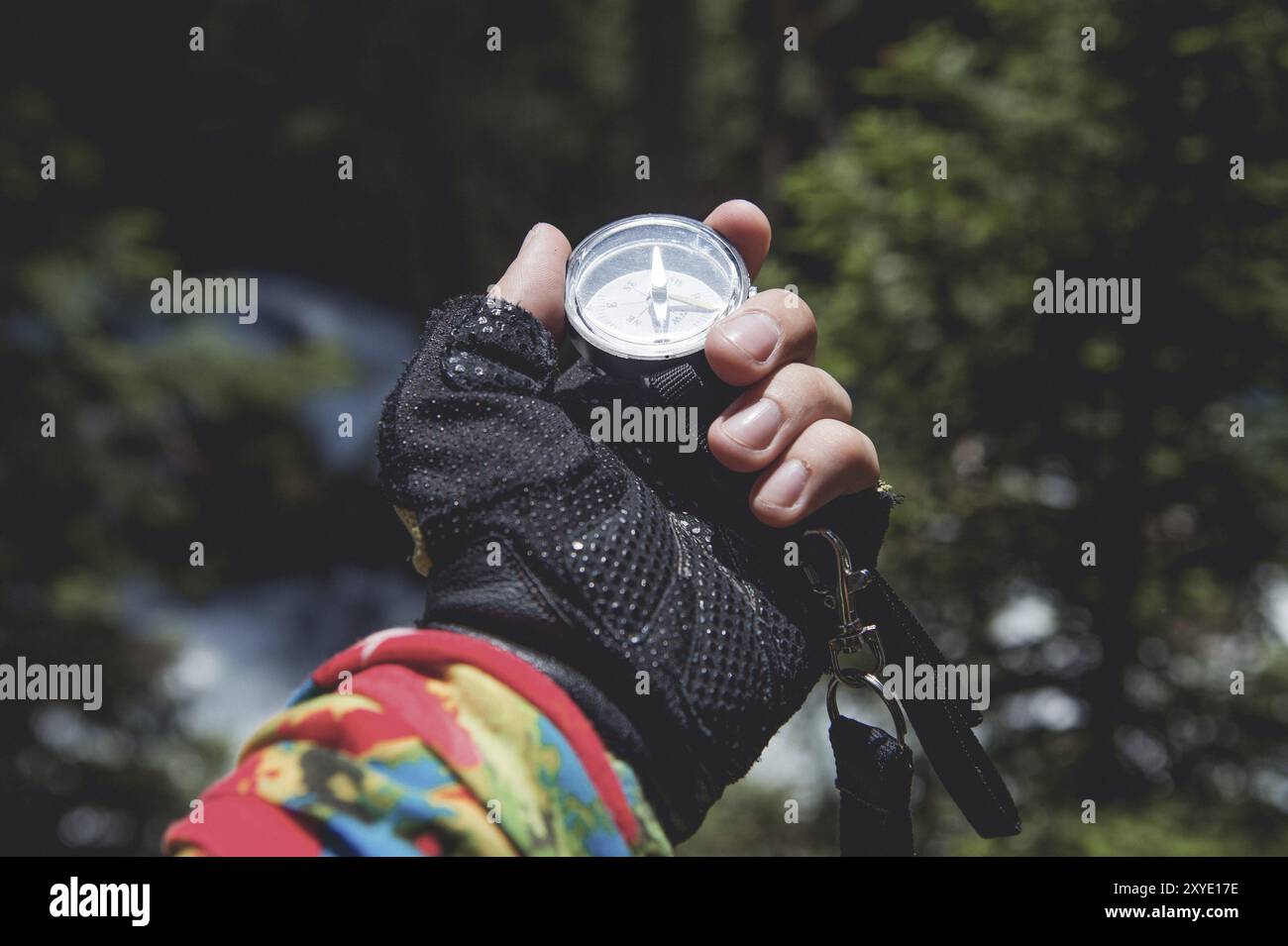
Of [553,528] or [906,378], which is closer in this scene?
[553,528]

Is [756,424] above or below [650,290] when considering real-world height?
below

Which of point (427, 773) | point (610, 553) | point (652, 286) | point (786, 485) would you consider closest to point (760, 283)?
point (652, 286)

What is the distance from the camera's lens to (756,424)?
1489 millimetres

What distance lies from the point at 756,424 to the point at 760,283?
3.14 meters

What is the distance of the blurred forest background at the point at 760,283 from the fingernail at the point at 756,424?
3000 mm

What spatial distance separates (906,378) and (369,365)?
12.9ft

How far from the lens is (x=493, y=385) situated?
148cm

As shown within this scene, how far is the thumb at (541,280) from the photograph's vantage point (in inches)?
63.9
